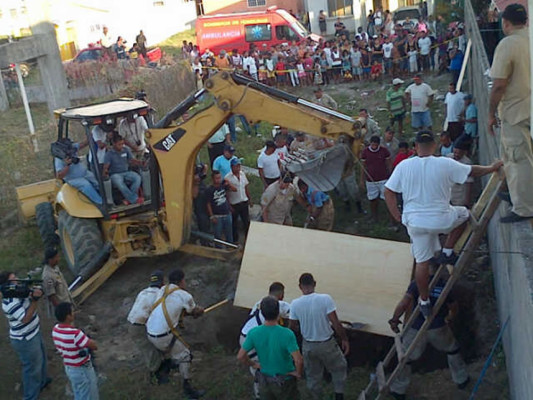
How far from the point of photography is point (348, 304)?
7.54 meters

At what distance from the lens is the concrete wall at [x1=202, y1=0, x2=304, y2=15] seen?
34.0 meters

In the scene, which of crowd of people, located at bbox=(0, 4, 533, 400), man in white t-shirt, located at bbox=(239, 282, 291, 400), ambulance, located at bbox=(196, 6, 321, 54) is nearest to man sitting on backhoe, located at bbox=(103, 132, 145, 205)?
crowd of people, located at bbox=(0, 4, 533, 400)

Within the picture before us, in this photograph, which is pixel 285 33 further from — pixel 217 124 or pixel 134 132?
pixel 217 124

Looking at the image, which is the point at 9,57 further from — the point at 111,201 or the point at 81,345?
the point at 81,345

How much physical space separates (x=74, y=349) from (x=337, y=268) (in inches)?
120

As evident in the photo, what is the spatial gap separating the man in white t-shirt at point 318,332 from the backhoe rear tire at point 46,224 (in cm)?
585

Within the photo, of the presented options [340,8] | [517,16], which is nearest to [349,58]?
[340,8]

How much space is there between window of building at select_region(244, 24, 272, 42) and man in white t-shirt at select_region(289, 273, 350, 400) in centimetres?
2081

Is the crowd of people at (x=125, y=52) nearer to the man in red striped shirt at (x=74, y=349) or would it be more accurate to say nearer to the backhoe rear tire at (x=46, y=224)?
the backhoe rear tire at (x=46, y=224)

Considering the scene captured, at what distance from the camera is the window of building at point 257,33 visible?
25.8m

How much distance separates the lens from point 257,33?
25969mm

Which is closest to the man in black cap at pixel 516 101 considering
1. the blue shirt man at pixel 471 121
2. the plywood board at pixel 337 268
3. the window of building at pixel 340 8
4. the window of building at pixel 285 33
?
the plywood board at pixel 337 268

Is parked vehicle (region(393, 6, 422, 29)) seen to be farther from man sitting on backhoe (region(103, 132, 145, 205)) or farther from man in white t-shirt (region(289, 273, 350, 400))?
man in white t-shirt (region(289, 273, 350, 400))

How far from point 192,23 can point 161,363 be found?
30126 millimetres
